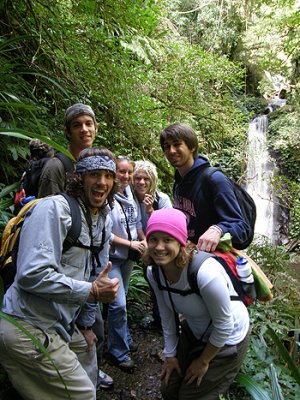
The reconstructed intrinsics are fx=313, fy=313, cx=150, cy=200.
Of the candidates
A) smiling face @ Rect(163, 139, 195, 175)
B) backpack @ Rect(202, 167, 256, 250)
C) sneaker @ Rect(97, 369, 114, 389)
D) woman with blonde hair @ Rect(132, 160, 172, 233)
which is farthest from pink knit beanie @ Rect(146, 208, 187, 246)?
sneaker @ Rect(97, 369, 114, 389)

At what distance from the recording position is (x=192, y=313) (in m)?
1.90

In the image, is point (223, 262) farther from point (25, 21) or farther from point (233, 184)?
point (25, 21)

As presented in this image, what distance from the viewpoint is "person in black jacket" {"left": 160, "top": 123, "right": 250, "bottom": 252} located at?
207 cm

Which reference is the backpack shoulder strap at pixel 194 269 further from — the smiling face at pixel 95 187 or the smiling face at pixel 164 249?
the smiling face at pixel 95 187

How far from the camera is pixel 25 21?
361 cm

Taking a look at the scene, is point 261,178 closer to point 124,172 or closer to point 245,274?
point 124,172

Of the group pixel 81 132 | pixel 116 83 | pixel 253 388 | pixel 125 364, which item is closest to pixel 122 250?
pixel 125 364

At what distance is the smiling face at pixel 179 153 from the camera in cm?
228

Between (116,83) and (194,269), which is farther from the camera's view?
(116,83)

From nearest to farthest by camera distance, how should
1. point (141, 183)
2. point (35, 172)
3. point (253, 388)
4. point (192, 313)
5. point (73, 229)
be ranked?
point (73, 229)
point (192, 313)
point (253, 388)
point (35, 172)
point (141, 183)

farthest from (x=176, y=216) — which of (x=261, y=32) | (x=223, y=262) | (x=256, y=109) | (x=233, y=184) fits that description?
(x=256, y=109)

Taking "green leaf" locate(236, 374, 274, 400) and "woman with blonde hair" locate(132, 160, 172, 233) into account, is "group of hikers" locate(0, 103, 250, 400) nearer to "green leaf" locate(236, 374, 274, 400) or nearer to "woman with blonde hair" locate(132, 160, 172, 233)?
"green leaf" locate(236, 374, 274, 400)

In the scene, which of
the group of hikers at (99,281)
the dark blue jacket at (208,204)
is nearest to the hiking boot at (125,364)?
the group of hikers at (99,281)

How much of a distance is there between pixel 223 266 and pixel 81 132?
152 centimetres
